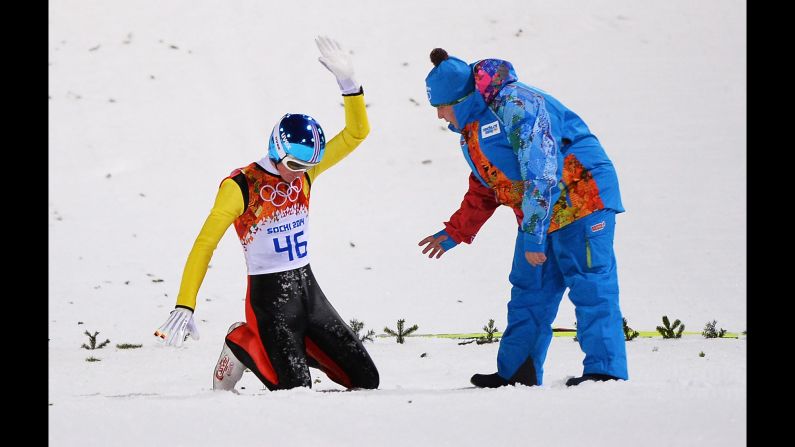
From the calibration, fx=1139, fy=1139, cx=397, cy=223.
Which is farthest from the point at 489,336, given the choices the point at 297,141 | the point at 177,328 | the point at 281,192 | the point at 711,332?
the point at 177,328

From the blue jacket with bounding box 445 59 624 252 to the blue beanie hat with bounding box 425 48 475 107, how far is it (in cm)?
4

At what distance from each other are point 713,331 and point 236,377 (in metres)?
3.19

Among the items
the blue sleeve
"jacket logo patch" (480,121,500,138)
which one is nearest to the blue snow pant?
the blue sleeve

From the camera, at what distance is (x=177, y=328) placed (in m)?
4.79

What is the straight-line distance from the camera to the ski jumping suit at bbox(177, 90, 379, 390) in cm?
500

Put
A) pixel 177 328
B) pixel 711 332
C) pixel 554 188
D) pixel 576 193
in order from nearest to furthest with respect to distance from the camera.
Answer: pixel 177 328 < pixel 554 188 < pixel 576 193 < pixel 711 332

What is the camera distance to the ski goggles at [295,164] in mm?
5051

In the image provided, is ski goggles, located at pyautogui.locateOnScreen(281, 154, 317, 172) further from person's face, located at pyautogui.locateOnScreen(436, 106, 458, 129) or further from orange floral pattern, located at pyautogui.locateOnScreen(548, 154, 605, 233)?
orange floral pattern, located at pyautogui.locateOnScreen(548, 154, 605, 233)

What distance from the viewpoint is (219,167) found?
11.0 m

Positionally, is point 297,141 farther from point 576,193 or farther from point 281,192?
point 576,193

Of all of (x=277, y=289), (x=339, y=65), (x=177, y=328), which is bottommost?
(x=177, y=328)

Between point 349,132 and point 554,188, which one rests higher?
point 349,132

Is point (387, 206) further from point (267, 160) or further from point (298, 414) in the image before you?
point (298, 414)

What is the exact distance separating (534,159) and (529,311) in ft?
2.76
